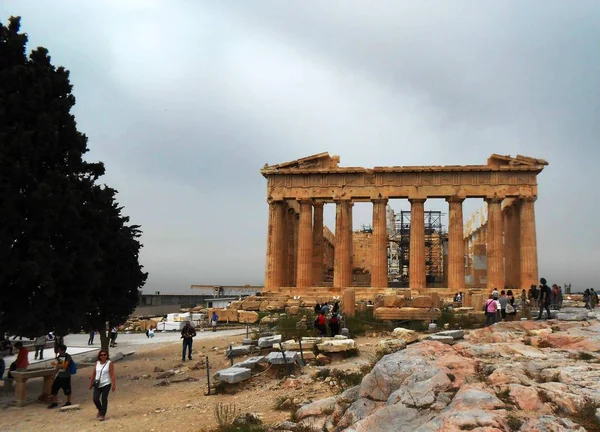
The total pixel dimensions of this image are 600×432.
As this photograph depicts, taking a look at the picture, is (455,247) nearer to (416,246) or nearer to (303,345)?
(416,246)

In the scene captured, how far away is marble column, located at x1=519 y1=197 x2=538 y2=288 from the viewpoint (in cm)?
3591

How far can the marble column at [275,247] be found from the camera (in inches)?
1517

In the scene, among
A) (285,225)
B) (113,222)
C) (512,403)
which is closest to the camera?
(512,403)

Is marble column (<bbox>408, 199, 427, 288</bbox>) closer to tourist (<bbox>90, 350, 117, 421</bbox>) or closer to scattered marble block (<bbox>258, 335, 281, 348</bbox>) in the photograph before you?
scattered marble block (<bbox>258, 335, 281, 348</bbox>)

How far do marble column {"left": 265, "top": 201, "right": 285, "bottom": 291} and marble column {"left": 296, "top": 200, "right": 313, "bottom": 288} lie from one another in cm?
143

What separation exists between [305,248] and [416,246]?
25.0 ft

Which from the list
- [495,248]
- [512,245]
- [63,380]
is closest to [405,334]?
[63,380]

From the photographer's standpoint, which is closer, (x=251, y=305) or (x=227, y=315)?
(x=227, y=315)

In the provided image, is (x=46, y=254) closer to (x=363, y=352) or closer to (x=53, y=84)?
(x=53, y=84)

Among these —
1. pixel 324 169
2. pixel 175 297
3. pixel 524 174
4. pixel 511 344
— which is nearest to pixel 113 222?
pixel 511 344

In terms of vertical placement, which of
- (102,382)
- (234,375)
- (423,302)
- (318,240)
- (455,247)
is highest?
(318,240)

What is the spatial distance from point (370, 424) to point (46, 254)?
9.75 meters

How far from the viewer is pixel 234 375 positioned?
1285 centimetres

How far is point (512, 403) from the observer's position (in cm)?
661
